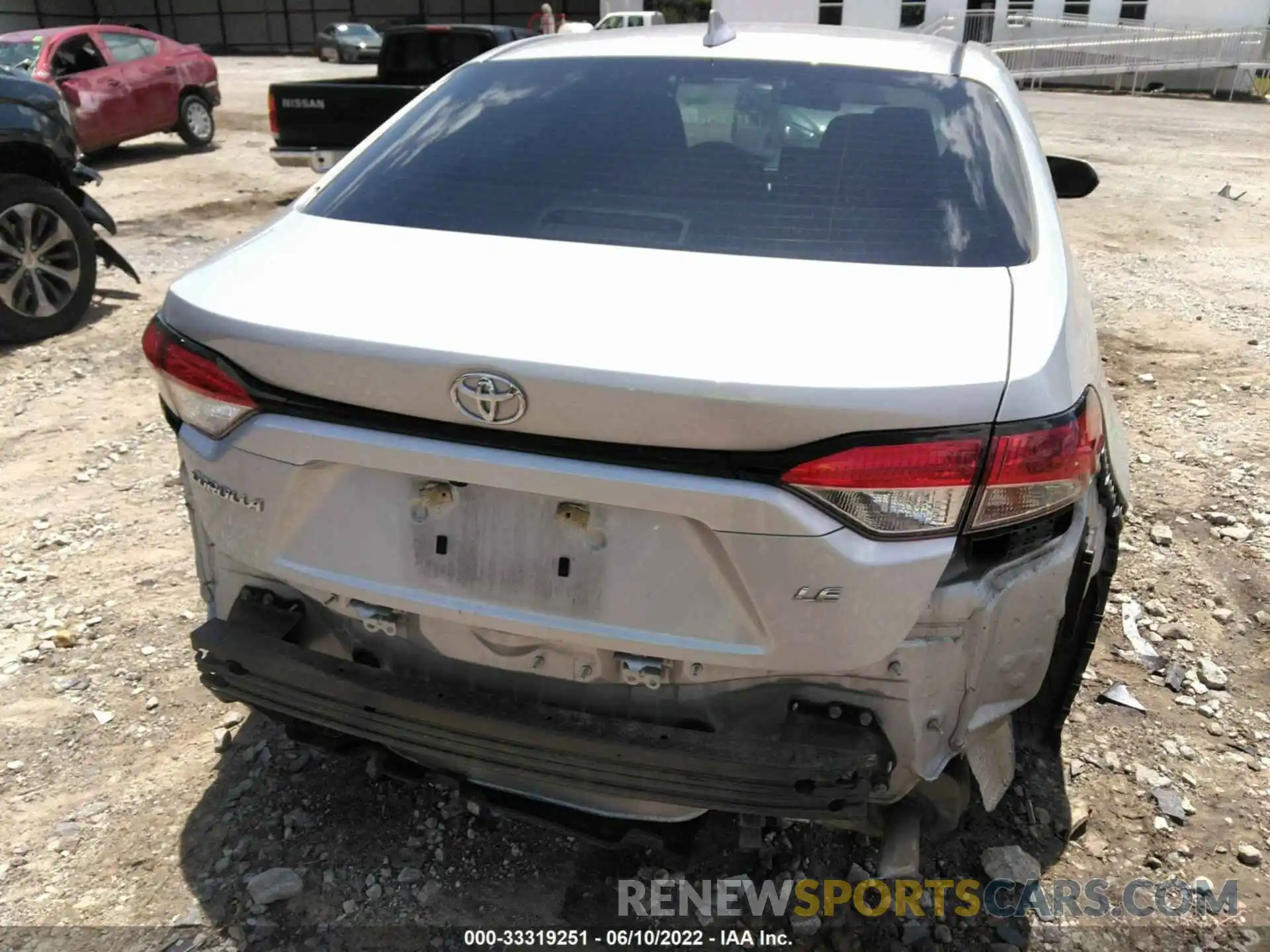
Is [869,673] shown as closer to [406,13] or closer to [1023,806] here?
[1023,806]

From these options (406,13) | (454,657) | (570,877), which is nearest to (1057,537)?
(454,657)

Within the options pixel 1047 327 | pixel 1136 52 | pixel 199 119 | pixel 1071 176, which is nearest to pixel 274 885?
pixel 1047 327

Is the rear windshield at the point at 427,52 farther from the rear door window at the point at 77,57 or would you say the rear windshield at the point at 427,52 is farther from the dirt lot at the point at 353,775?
the dirt lot at the point at 353,775

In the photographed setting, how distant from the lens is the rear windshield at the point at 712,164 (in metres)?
2.05

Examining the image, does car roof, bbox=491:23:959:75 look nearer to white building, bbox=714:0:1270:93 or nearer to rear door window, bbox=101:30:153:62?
rear door window, bbox=101:30:153:62

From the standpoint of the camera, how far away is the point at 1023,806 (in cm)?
254

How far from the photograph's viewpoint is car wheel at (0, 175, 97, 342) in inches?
219

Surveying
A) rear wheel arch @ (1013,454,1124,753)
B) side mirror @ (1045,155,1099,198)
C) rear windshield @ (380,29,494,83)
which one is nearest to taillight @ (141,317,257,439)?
rear wheel arch @ (1013,454,1124,753)

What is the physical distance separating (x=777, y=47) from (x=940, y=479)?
1.64m

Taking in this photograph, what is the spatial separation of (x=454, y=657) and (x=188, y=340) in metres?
0.80

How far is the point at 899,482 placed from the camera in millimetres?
1583

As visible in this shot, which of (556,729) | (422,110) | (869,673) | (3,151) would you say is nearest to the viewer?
(869,673)

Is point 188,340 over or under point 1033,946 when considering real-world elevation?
over

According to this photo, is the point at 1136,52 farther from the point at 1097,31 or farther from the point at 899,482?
the point at 899,482
